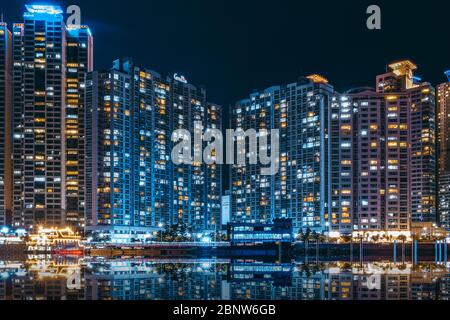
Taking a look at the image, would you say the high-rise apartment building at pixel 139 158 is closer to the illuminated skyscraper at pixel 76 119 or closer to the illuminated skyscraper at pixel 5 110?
the illuminated skyscraper at pixel 76 119

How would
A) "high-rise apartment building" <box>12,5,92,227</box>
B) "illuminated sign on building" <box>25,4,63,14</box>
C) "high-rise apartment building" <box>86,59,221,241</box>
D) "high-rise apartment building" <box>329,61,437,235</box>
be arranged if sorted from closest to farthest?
"high-rise apartment building" <box>329,61,437,235</box> → "high-rise apartment building" <box>86,59,221,241</box> → "high-rise apartment building" <box>12,5,92,227</box> → "illuminated sign on building" <box>25,4,63,14</box>

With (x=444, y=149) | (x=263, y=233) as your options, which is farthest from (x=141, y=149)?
(x=444, y=149)

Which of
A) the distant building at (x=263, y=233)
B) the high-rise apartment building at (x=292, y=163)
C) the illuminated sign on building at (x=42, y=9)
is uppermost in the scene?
the illuminated sign on building at (x=42, y=9)

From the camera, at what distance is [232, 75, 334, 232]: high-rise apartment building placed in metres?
150

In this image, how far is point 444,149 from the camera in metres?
186

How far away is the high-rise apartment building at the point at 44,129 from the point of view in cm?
14575

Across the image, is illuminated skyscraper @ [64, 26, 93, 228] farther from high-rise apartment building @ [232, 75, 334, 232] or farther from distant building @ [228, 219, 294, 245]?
high-rise apartment building @ [232, 75, 334, 232]

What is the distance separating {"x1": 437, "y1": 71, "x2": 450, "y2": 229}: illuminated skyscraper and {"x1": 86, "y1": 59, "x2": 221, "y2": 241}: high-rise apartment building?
69.3 m

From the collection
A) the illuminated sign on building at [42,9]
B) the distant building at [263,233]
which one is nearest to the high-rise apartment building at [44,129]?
the illuminated sign on building at [42,9]

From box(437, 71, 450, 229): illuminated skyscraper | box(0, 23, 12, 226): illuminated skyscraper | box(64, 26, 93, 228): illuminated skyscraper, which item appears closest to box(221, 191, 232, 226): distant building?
box(64, 26, 93, 228): illuminated skyscraper

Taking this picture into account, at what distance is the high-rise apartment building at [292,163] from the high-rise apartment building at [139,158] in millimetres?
14895

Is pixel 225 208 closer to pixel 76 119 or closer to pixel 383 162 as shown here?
pixel 383 162

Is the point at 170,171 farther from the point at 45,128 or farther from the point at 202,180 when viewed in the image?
the point at 45,128

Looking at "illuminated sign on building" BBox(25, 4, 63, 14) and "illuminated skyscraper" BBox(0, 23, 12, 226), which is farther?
"illuminated skyscraper" BBox(0, 23, 12, 226)
